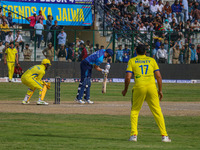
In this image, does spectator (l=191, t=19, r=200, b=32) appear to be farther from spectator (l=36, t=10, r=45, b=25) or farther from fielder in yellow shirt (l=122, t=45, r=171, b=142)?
fielder in yellow shirt (l=122, t=45, r=171, b=142)

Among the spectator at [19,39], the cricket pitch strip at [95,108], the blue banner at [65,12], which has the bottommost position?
Answer: the cricket pitch strip at [95,108]

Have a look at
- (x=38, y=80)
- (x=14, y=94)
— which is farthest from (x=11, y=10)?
(x=38, y=80)

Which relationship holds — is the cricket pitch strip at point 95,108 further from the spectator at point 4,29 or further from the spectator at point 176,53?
the spectator at point 176,53

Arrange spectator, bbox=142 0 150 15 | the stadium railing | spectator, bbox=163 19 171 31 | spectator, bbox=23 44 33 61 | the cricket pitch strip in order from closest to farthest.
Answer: the cricket pitch strip < spectator, bbox=23 44 33 61 < the stadium railing < spectator, bbox=163 19 171 31 < spectator, bbox=142 0 150 15

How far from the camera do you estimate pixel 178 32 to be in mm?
37312

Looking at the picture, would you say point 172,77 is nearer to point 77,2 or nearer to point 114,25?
point 114,25

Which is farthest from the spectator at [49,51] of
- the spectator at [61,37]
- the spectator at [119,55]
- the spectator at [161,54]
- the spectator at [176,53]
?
the spectator at [176,53]

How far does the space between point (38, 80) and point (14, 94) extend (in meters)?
5.83

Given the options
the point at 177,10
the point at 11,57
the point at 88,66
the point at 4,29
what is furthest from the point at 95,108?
the point at 177,10

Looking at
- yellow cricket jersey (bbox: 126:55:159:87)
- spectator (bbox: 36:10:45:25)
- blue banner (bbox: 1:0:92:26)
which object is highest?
blue banner (bbox: 1:0:92:26)

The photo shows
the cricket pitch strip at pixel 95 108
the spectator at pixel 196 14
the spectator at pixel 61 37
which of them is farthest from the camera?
the spectator at pixel 196 14

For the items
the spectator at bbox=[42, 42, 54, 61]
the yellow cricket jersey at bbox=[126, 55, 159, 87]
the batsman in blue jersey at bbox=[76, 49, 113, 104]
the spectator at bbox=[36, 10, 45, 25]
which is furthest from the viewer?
the spectator at bbox=[36, 10, 45, 25]

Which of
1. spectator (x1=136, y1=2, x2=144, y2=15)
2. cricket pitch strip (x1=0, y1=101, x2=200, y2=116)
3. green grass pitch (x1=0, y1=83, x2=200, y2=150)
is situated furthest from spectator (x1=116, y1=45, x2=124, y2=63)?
green grass pitch (x1=0, y1=83, x2=200, y2=150)

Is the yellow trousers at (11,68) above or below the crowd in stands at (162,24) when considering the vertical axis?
below
